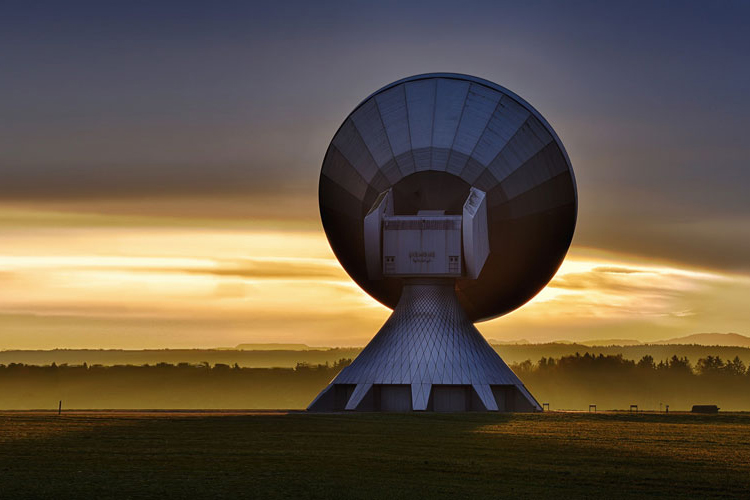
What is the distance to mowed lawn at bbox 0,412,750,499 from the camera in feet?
69.5

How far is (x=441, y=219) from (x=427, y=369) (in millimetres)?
7163

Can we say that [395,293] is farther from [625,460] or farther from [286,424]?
[625,460]

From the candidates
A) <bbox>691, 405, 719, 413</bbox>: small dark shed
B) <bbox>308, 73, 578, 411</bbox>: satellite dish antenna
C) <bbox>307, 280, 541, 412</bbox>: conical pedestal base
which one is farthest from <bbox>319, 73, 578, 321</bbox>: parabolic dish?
<bbox>691, 405, 719, 413</bbox>: small dark shed

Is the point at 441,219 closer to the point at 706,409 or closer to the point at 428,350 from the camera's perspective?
the point at 428,350

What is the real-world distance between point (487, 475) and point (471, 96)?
33.1 meters

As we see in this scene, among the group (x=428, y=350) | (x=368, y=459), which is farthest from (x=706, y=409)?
(x=368, y=459)

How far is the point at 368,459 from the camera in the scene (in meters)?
26.9

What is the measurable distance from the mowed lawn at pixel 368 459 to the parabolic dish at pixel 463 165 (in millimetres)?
14703

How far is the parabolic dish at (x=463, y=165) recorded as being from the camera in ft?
175

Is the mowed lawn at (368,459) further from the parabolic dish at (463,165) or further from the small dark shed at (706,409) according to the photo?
the small dark shed at (706,409)

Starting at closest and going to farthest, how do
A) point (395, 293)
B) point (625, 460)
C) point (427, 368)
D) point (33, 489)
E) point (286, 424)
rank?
point (33, 489) < point (625, 460) < point (286, 424) < point (427, 368) < point (395, 293)

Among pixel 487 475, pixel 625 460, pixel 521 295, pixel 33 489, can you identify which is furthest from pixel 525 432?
pixel 521 295

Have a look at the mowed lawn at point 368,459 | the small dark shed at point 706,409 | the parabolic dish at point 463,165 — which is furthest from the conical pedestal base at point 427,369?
the small dark shed at point 706,409

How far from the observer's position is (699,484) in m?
22.5
